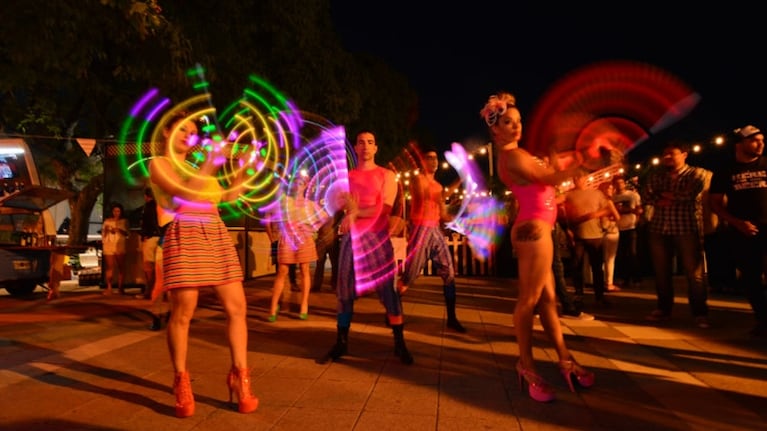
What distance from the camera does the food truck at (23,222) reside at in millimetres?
8898

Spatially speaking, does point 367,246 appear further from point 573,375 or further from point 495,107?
point 573,375

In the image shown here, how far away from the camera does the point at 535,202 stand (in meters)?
3.43

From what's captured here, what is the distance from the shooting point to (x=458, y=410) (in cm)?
316

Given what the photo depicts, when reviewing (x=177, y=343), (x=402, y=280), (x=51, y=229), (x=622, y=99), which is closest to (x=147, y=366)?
(x=177, y=343)

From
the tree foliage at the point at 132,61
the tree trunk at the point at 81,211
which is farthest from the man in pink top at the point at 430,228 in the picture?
the tree trunk at the point at 81,211

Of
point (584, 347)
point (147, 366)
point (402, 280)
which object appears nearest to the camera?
point (147, 366)

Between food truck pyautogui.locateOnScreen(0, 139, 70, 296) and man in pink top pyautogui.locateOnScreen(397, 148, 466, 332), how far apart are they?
6.81 metres

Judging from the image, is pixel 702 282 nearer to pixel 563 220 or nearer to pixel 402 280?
pixel 563 220

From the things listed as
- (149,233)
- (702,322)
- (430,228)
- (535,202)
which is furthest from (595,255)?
(149,233)

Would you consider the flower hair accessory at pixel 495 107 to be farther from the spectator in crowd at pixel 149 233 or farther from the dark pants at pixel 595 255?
the spectator in crowd at pixel 149 233

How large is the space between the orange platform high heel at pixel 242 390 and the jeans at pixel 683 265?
16.4 feet

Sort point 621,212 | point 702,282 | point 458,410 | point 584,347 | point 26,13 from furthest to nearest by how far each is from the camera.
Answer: point 621,212, point 26,13, point 702,282, point 584,347, point 458,410

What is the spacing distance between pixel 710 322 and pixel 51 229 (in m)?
10.8

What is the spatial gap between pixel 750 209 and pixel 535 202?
333 cm
